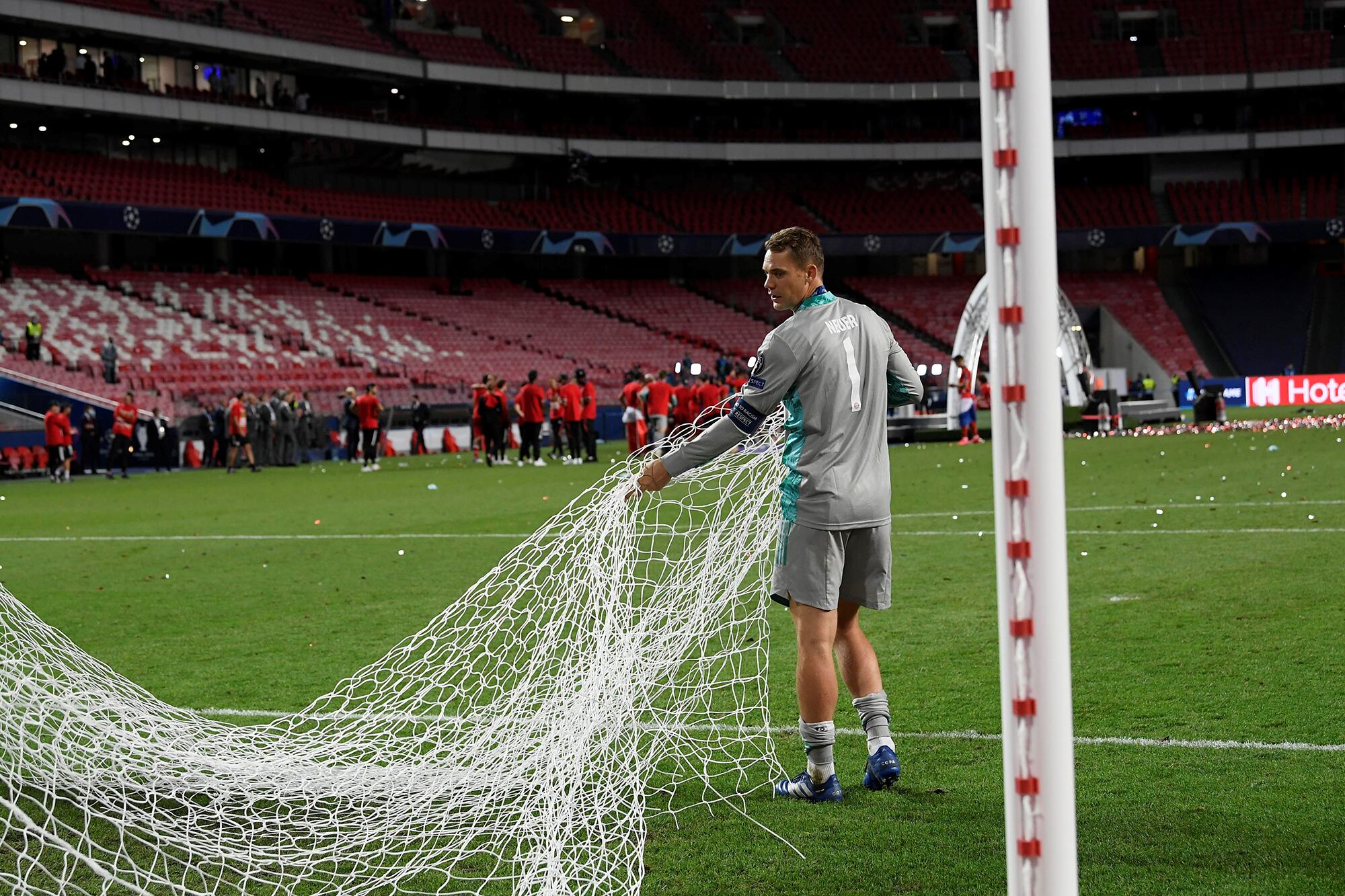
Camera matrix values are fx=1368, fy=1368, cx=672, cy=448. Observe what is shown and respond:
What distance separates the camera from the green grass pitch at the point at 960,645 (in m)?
4.04

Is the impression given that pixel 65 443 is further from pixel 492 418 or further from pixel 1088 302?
pixel 1088 302

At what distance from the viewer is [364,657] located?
733 centimetres

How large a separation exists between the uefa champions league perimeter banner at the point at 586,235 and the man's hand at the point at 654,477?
125ft

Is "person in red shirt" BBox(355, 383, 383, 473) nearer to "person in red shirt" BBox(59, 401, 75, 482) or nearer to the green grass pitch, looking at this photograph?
"person in red shirt" BBox(59, 401, 75, 482)

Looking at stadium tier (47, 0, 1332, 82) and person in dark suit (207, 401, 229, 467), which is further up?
stadium tier (47, 0, 1332, 82)

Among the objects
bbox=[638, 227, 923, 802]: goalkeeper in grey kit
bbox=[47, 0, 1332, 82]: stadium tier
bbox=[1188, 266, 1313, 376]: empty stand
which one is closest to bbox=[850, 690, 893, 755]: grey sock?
bbox=[638, 227, 923, 802]: goalkeeper in grey kit

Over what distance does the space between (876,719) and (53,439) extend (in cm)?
2434

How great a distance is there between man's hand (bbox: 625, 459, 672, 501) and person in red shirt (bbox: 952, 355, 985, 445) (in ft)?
72.7

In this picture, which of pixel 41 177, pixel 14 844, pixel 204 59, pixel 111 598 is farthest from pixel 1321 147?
pixel 14 844

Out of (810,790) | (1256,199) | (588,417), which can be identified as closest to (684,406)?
(588,417)

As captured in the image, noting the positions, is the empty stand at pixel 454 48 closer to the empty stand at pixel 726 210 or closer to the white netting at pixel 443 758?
the empty stand at pixel 726 210

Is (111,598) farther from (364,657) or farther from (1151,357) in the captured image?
(1151,357)

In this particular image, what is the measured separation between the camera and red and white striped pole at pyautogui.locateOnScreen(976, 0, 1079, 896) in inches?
93.5

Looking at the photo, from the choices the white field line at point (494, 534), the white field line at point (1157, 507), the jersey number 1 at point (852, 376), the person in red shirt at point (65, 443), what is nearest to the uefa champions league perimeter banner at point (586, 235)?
the person in red shirt at point (65, 443)
